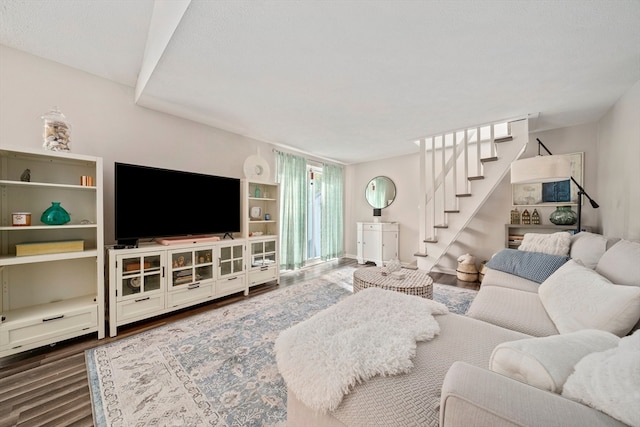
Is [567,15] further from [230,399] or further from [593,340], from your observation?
[230,399]

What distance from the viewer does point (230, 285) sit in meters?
2.96

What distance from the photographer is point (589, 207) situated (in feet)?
10.2

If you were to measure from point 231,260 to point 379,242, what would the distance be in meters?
2.97

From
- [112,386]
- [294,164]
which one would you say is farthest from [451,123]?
[112,386]

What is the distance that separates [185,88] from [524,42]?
2794 millimetres

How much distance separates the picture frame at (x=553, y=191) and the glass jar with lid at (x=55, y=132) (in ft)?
Result: 17.6

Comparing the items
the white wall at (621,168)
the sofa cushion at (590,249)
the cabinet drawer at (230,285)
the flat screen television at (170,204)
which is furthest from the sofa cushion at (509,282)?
the flat screen television at (170,204)

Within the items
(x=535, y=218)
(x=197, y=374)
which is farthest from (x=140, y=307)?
(x=535, y=218)

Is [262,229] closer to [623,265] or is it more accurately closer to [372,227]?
[372,227]

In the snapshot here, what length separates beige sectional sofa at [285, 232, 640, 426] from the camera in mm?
576

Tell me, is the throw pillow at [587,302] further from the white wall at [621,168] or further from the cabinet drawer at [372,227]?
the cabinet drawer at [372,227]

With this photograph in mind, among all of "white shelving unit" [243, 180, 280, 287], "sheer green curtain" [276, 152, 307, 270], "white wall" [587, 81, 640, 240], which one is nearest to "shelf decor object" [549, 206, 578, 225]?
"white wall" [587, 81, 640, 240]

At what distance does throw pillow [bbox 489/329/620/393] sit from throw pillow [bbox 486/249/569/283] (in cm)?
164

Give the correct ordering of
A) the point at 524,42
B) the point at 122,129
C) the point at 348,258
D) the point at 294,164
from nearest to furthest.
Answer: the point at 524,42
the point at 122,129
the point at 294,164
the point at 348,258
